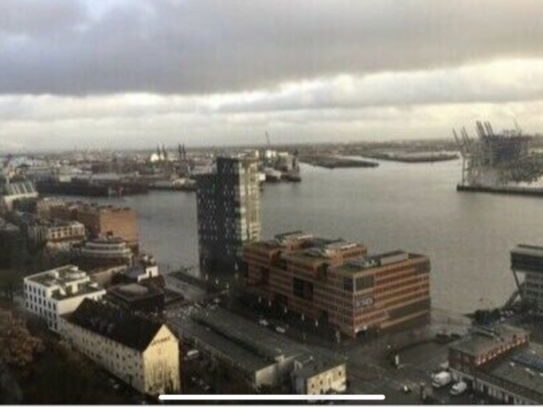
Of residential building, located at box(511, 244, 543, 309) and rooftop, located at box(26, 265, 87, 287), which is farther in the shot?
residential building, located at box(511, 244, 543, 309)

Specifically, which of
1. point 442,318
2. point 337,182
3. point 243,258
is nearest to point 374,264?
point 442,318

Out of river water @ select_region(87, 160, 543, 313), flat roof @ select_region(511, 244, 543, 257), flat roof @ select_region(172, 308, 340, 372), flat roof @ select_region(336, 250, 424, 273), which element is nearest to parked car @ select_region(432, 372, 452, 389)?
flat roof @ select_region(172, 308, 340, 372)

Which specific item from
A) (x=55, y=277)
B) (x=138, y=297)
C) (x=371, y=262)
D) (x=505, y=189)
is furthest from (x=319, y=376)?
(x=505, y=189)

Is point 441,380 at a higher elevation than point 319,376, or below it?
below

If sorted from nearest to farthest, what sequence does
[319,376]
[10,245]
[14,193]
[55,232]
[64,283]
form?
[319,376], [64,283], [10,245], [14,193], [55,232]

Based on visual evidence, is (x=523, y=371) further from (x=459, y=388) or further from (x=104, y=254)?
(x=104, y=254)

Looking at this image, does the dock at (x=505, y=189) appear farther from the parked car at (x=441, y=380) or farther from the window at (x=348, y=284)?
the parked car at (x=441, y=380)

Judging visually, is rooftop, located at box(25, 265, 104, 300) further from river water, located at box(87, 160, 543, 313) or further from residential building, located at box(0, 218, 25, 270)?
river water, located at box(87, 160, 543, 313)
